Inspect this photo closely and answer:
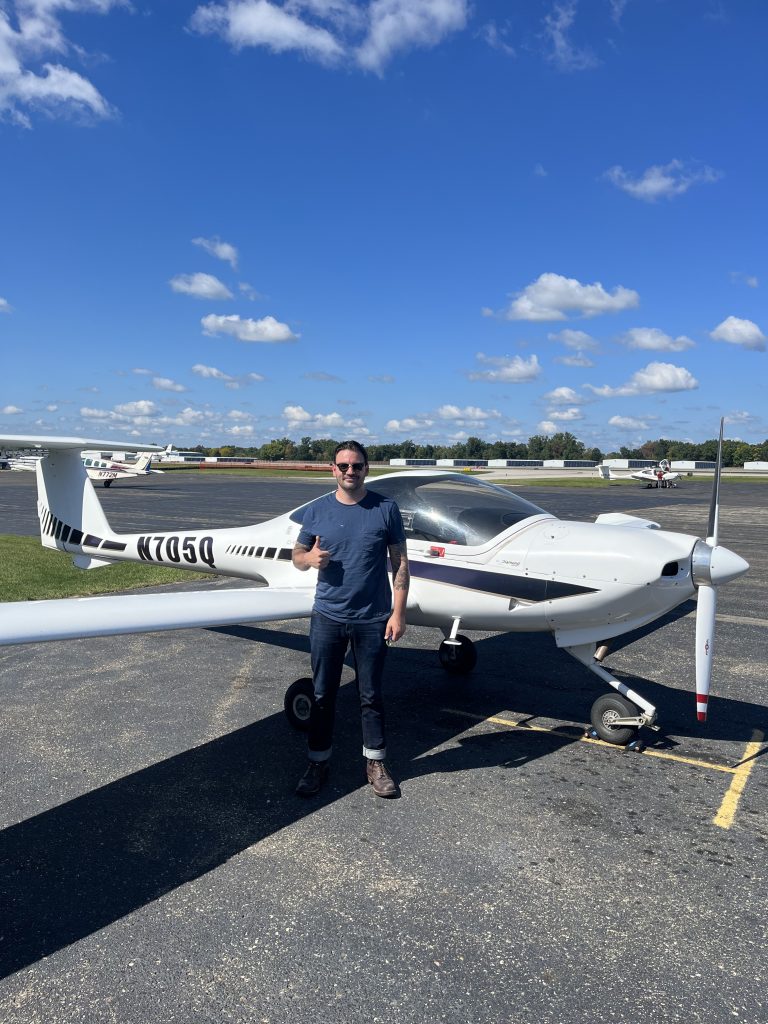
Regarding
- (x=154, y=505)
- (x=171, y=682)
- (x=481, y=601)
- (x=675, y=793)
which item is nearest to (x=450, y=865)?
(x=675, y=793)

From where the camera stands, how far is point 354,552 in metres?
4.29

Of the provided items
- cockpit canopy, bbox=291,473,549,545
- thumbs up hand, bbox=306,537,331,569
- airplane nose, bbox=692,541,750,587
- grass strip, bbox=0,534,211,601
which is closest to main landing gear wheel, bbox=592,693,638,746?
airplane nose, bbox=692,541,750,587

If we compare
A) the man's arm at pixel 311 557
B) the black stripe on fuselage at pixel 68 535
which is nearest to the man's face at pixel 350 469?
the man's arm at pixel 311 557

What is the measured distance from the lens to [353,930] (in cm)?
309

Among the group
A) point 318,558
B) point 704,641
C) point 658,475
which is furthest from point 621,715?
point 658,475

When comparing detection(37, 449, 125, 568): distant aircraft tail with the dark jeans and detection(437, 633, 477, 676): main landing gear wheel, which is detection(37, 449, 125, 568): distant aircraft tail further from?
the dark jeans

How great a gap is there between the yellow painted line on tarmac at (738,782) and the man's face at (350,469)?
10.1ft

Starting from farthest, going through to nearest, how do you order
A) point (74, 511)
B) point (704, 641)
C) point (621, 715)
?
point (74, 511), point (621, 715), point (704, 641)

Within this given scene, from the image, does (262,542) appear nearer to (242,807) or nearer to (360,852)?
→ (242,807)

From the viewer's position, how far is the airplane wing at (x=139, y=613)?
166 inches

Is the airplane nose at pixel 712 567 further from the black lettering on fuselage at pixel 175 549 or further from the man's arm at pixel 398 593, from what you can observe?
the black lettering on fuselage at pixel 175 549

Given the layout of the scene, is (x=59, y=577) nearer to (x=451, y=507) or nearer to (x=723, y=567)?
(x=451, y=507)

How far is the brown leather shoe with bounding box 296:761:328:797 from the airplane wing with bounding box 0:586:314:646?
4.42 feet

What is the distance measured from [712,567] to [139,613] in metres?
4.20
